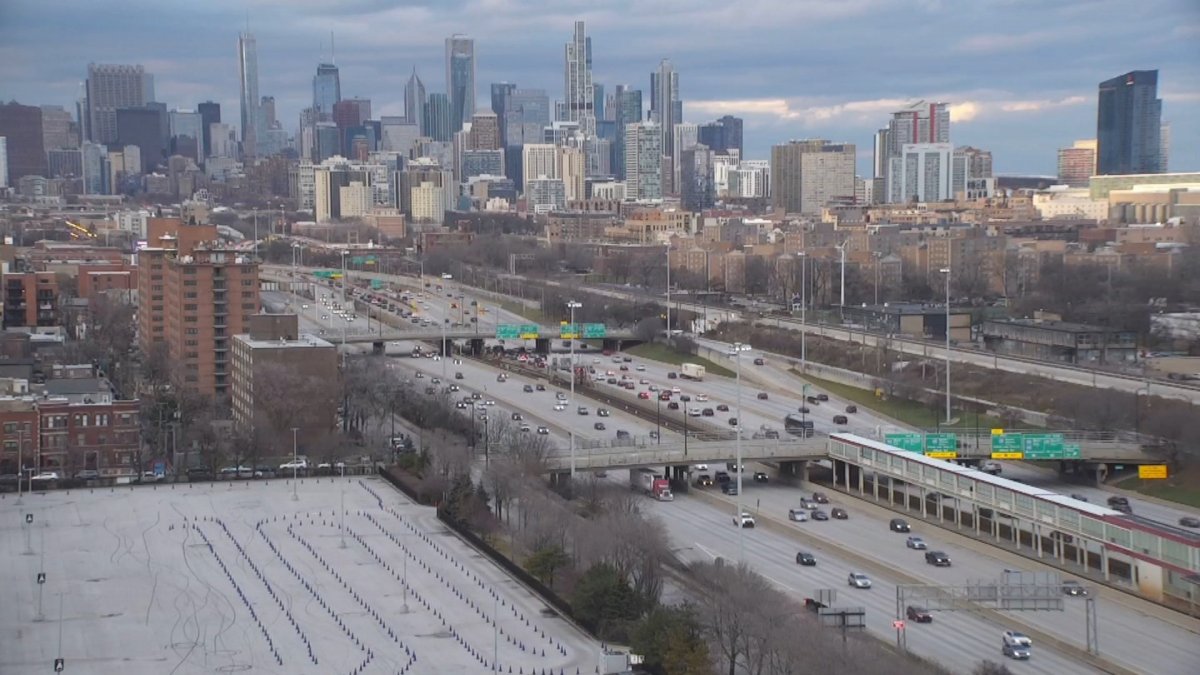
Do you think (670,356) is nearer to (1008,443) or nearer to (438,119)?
(1008,443)

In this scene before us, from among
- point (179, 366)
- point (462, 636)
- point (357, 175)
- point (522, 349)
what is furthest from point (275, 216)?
point (462, 636)

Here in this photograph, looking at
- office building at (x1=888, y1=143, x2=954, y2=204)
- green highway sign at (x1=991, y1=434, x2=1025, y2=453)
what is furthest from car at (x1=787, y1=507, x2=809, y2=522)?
office building at (x1=888, y1=143, x2=954, y2=204)

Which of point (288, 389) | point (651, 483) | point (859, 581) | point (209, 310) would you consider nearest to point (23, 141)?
point (209, 310)

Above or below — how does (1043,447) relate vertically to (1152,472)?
above

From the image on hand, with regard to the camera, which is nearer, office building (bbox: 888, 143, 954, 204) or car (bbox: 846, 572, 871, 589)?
car (bbox: 846, 572, 871, 589)

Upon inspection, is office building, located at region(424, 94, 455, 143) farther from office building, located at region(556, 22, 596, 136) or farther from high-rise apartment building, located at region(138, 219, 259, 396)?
high-rise apartment building, located at region(138, 219, 259, 396)

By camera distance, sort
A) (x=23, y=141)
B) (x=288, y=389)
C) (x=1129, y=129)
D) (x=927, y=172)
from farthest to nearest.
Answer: (x=23, y=141) < (x=927, y=172) < (x=1129, y=129) < (x=288, y=389)

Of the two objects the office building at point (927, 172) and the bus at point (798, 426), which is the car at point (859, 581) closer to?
the bus at point (798, 426)

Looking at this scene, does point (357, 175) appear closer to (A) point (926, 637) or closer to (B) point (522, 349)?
(B) point (522, 349)
